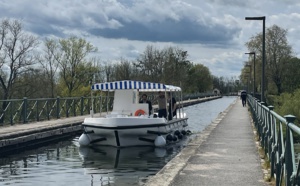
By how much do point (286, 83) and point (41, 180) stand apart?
6466cm

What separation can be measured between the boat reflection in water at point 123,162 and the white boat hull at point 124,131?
274 mm

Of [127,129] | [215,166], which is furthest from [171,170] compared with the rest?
[127,129]

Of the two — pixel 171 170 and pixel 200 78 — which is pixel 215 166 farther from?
pixel 200 78

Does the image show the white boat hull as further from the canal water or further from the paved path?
the paved path

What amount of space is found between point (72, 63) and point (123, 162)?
4436 cm

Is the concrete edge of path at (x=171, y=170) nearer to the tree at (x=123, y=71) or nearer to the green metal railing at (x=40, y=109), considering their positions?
the green metal railing at (x=40, y=109)

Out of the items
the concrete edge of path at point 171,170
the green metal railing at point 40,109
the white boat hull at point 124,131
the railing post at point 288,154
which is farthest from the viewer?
the green metal railing at point 40,109

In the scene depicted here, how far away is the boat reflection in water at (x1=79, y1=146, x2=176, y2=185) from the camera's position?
11961 mm

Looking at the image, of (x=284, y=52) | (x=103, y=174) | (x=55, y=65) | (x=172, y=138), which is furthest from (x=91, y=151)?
(x=284, y=52)

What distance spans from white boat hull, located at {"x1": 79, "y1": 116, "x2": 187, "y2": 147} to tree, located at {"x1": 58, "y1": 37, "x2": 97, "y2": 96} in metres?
38.6

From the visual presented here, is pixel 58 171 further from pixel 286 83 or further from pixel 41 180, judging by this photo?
pixel 286 83

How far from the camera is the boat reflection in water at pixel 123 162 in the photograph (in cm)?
1196

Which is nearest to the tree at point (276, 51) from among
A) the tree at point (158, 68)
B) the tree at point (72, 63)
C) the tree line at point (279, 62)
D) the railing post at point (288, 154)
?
the tree line at point (279, 62)

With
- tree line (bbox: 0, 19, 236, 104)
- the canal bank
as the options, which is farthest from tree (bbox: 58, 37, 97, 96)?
the canal bank
